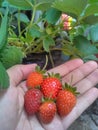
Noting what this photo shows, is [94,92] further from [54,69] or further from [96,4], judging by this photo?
[96,4]

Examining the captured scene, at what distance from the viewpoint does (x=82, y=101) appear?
76 cm

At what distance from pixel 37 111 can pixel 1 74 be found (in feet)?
0.58

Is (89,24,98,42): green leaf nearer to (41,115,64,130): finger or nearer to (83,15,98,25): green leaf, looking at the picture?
(83,15,98,25): green leaf

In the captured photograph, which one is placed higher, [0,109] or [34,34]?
[34,34]

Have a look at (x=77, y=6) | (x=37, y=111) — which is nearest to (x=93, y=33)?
(x=77, y=6)

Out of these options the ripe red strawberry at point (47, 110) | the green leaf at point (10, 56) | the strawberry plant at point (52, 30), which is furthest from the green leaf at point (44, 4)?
the ripe red strawberry at point (47, 110)

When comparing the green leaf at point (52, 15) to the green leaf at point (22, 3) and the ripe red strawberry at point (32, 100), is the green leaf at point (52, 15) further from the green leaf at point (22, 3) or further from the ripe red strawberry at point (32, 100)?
the ripe red strawberry at point (32, 100)

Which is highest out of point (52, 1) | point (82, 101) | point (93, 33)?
point (52, 1)

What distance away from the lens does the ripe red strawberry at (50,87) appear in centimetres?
67

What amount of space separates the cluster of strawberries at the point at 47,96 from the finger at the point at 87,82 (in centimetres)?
10

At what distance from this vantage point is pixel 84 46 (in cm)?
71

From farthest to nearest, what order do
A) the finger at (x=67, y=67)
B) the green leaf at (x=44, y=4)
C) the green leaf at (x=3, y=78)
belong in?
1. the finger at (x=67, y=67)
2. the green leaf at (x=44, y=4)
3. the green leaf at (x=3, y=78)

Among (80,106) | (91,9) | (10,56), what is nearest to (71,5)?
(91,9)

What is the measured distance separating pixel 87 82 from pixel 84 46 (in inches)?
5.1
